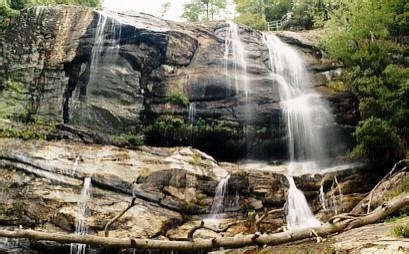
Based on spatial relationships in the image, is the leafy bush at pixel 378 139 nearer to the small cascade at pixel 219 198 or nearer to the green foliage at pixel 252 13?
the small cascade at pixel 219 198

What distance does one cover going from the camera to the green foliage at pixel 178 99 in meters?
16.5

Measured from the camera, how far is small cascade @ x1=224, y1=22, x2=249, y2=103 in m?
16.9

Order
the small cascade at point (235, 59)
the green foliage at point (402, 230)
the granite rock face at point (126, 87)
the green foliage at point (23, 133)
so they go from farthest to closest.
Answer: the small cascade at point (235, 59), the granite rock face at point (126, 87), the green foliage at point (23, 133), the green foliage at point (402, 230)

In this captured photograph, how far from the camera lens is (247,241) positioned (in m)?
6.92

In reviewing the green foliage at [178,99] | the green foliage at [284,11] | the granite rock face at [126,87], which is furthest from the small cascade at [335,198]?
the green foliage at [284,11]

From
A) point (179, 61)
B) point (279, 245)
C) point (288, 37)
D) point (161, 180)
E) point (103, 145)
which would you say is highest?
point (288, 37)

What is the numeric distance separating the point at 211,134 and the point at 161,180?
4227 millimetres

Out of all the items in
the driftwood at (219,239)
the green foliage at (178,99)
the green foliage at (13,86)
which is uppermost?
the green foliage at (13,86)

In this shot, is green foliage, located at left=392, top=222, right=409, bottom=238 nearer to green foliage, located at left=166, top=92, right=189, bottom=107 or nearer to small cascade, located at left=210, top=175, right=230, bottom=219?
small cascade, located at left=210, top=175, right=230, bottom=219

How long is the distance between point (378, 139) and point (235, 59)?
6969mm

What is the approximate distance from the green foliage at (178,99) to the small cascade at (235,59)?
200cm

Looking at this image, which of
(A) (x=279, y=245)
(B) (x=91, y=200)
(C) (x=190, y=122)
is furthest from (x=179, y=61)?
(A) (x=279, y=245)

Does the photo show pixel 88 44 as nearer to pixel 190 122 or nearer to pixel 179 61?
pixel 179 61

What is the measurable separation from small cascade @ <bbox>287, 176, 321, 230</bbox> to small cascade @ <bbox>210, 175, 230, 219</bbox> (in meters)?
1.97
